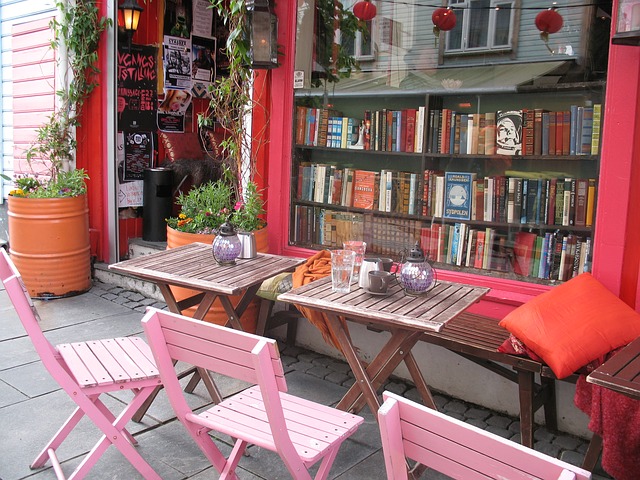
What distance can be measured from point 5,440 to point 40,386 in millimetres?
658

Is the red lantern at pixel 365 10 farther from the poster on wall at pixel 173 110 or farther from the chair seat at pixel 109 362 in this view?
the poster on wall at pixel 173 110

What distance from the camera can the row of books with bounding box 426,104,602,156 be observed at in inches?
135

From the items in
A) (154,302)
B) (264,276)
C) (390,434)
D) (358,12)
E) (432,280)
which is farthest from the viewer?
(154,302)

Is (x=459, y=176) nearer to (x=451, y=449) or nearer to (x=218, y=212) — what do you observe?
(x=218, y=212)

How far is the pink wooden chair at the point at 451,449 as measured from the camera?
1.30 metres

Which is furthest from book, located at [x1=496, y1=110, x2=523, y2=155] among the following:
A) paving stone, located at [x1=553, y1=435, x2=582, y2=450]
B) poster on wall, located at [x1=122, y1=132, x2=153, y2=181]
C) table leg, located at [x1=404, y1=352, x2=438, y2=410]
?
poster on wall, located at [x1=122, y1=132, x2=153, y2=181]

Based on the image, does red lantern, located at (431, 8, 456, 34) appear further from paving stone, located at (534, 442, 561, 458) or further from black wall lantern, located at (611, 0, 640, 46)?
paving stone, located at (534, 442, 561, 458)

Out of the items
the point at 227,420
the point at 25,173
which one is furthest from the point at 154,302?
the point at 227,420

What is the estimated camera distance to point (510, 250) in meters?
3.77

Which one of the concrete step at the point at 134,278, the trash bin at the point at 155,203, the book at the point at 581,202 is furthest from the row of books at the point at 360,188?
the trash bin at the point at 155,203

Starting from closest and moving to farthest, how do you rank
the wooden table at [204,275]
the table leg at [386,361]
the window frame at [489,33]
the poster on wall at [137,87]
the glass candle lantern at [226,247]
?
1. the table leg at [386,361]
2. the wooden table at [204,275]
3. the glass candle lantern at [226,247]
4. the window frame at [489,33]
5. the poster on wall at [137,87]

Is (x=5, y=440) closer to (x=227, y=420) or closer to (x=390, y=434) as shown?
(x=227, y=420)

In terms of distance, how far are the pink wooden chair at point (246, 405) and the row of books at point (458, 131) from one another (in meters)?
2.06

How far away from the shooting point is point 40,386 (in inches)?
147
